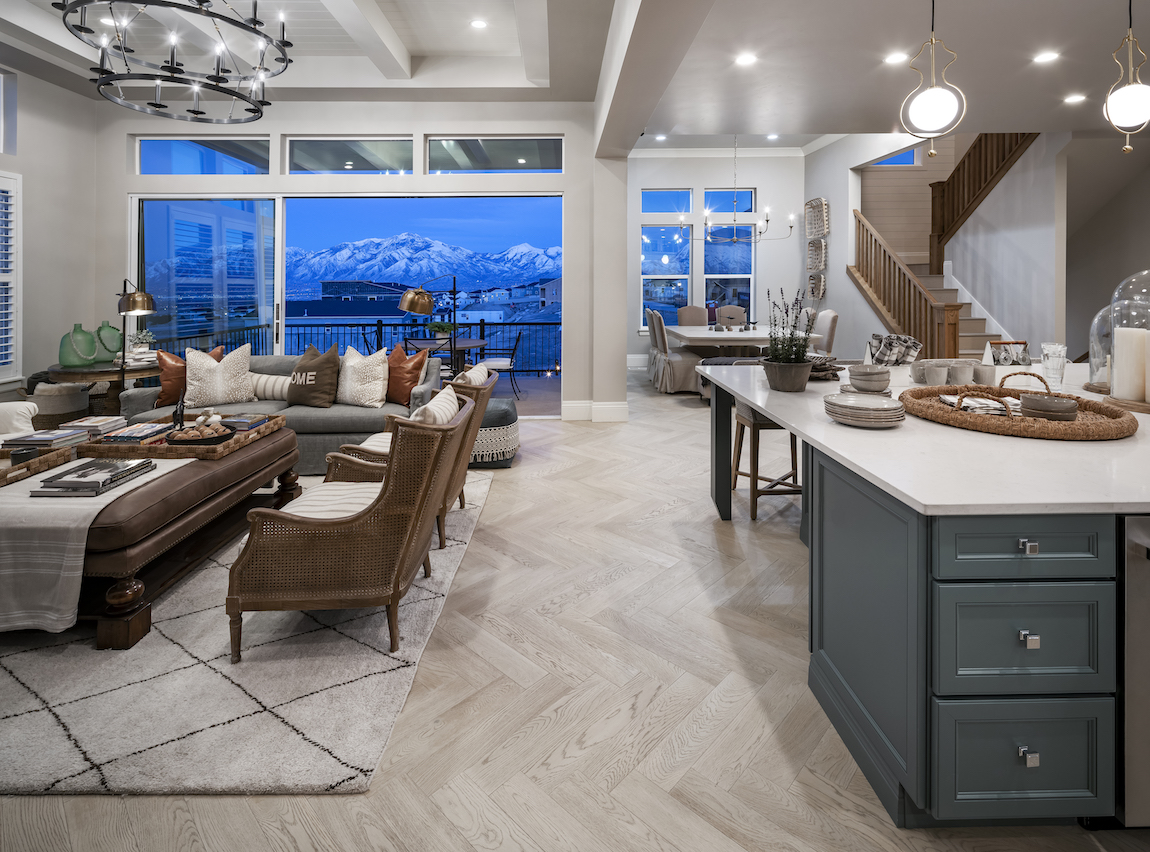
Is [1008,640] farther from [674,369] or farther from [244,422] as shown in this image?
[674,369]

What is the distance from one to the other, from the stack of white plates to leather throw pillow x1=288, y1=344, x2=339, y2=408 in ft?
12.7

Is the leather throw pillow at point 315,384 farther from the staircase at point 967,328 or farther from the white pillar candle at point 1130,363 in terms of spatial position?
the staircase at point 967,328

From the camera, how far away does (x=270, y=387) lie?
5172 mm

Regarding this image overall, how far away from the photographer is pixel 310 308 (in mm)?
12086

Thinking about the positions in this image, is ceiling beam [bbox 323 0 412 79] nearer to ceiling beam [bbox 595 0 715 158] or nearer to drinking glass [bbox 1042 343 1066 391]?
ceiling beam [bbox 595 0 715 158]

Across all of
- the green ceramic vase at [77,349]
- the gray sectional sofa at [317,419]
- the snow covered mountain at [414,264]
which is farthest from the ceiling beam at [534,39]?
the snow covered mountain at [414,264]

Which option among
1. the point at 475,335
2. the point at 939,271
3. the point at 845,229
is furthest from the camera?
the point at 475,335

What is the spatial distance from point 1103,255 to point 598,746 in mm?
8718

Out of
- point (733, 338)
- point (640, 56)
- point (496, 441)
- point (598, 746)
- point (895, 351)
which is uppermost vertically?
point (640, 56)

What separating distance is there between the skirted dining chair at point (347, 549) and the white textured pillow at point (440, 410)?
0.80 ft

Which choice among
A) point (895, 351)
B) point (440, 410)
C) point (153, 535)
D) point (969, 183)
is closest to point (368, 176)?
point (440, 410)

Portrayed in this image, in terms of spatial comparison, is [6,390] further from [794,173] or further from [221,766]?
[794,173]

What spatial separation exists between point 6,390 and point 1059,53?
8.42m

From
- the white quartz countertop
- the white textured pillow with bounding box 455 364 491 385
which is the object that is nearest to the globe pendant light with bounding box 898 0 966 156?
the white quartz countertop
